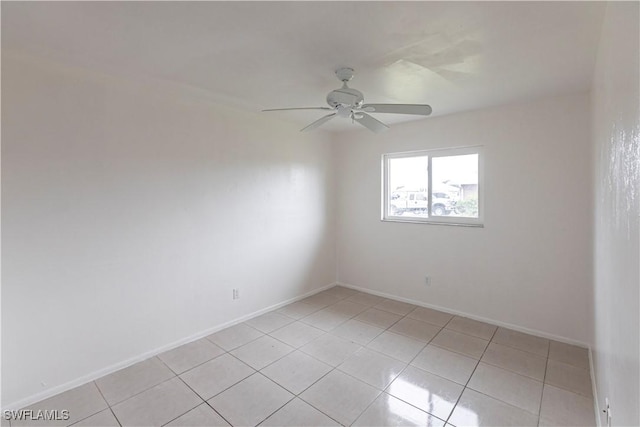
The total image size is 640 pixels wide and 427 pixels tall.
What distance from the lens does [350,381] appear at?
7.35 feet

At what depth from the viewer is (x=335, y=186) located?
14.9 feet

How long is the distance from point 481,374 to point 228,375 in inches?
78.8

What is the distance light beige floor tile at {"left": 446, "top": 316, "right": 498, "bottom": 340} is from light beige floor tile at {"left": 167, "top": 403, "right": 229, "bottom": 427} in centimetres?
240

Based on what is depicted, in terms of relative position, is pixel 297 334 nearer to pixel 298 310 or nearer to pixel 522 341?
pixel 298 310

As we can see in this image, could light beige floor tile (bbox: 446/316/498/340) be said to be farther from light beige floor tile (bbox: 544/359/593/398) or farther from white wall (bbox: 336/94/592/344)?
light beige floor tile (bbox: 544/359/593/398)

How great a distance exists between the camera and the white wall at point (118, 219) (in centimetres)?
198

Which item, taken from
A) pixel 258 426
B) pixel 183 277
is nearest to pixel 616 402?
pixel 258 426

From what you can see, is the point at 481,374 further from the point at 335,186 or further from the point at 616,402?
the point at 335,186

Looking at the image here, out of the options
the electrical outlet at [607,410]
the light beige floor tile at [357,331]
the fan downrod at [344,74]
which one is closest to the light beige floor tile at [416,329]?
the light beige floor tile at [357,331]

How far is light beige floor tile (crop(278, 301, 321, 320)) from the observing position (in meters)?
3.50

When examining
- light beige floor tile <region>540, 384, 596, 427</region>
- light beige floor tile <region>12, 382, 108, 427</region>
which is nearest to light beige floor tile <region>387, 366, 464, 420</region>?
light beige floor tile <region>540, 384, 596, 427</region>

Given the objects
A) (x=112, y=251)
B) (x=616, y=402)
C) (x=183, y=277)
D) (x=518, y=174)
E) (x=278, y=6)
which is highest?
(x=278, y=6)

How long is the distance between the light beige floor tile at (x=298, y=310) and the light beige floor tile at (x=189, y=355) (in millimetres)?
982

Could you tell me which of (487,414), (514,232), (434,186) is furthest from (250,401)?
(434,186)
